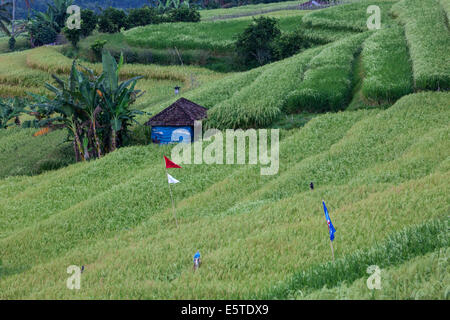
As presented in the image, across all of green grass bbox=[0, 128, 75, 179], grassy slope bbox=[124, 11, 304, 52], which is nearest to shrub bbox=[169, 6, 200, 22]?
grassy slope bbox=[124, 11, 304, 52]

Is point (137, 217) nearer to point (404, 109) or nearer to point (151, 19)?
point (404, 109)

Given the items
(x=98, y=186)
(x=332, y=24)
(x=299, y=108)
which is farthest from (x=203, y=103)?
(x=332, y=24)

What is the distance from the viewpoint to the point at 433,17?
3753 cm

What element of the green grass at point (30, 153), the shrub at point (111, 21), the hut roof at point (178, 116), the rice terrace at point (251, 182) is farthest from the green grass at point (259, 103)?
the shrub at point (111, 21)

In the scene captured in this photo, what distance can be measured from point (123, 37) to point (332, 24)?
22.9 meters

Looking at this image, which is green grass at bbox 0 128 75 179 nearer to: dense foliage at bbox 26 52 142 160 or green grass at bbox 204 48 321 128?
dense foliage at bbox 26 52 142 160

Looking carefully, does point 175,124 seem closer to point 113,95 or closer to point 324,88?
point 113,95

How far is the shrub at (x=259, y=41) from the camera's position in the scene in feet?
149

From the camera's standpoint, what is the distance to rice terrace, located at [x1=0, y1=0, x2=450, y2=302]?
30.6ft

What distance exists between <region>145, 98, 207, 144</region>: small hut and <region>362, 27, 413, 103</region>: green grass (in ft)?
29.5

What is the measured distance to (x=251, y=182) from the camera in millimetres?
18422

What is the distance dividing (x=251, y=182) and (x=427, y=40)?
1887 centimetres

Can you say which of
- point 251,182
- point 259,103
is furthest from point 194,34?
point 251,182

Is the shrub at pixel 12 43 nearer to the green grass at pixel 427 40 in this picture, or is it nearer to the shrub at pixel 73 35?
the shrub at pixel 73 35
